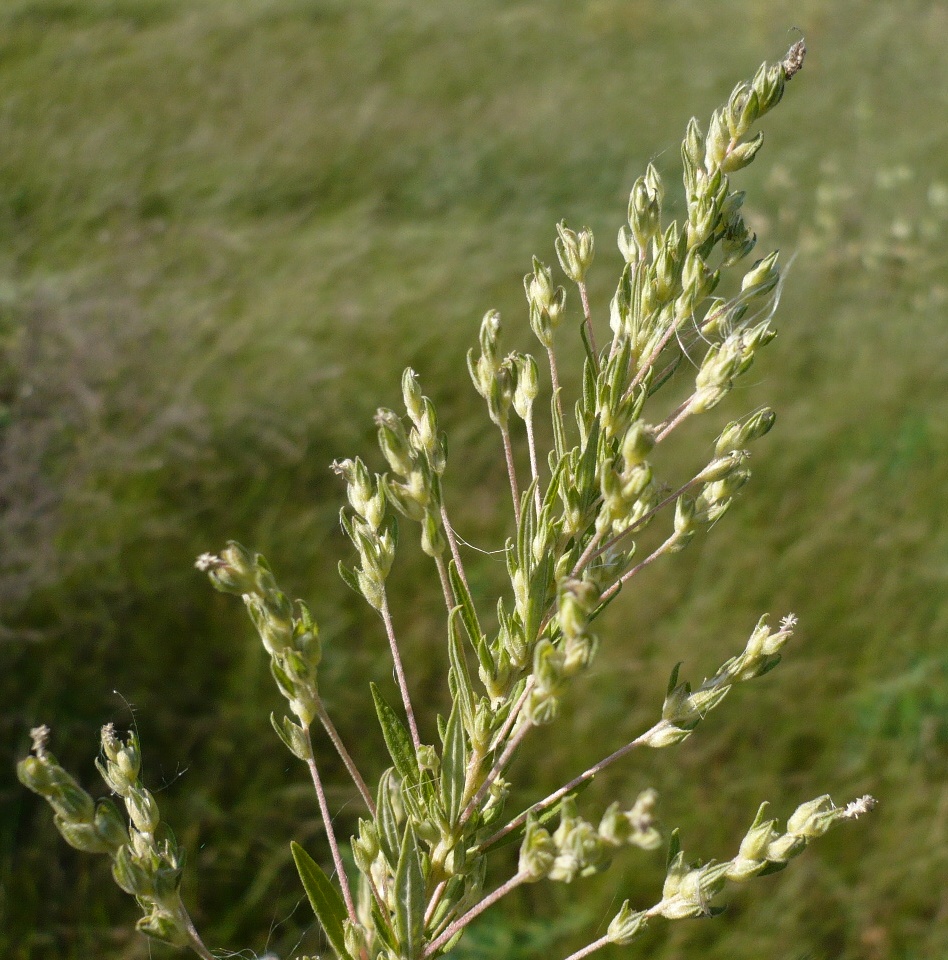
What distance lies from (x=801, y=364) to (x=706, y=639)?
2.29 m

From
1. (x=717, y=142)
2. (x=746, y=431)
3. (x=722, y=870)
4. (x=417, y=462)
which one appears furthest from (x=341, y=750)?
(x=717, y=142)

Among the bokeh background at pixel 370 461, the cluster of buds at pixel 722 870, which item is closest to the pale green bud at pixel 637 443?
the cluster of buds at pixel 722 870

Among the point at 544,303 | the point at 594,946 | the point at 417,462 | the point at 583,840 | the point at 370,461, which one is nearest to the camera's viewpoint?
the point at 583,840

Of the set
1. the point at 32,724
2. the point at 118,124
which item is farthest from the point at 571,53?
the point at 32,724

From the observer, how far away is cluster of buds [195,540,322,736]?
0.89 metres

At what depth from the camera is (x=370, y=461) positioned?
429 centimetres

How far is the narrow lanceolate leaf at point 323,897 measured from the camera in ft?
3.39

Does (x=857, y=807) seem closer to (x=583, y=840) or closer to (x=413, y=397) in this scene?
(x=583, y=840)

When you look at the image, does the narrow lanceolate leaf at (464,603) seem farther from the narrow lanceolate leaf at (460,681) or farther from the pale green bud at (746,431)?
the pale green bud at (746,431)

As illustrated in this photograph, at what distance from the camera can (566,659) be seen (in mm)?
866

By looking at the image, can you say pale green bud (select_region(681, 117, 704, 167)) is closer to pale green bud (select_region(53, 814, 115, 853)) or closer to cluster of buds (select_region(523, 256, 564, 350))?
cluster of buds (select_region(523, 256, 564, 350))

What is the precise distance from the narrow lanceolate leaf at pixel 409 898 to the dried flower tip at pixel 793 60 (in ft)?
3.35

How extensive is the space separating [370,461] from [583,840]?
3540 mm

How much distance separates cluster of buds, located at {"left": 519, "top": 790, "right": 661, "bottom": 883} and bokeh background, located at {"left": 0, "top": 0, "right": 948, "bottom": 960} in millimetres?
694
